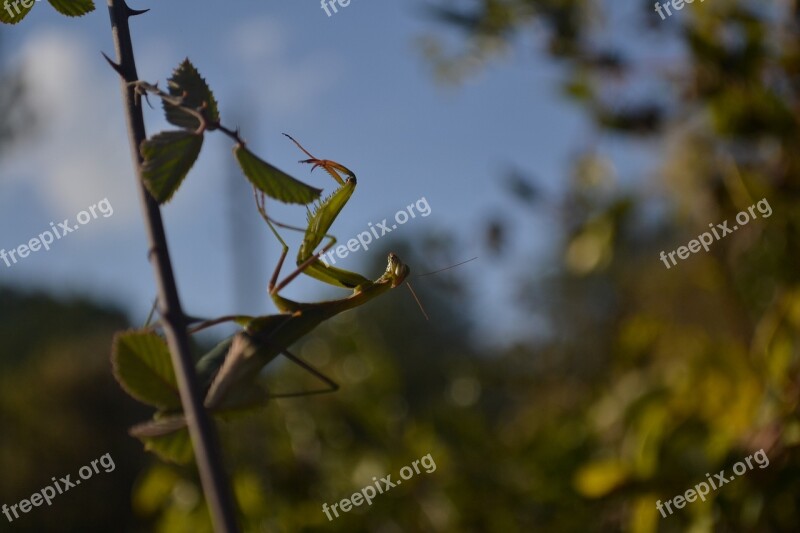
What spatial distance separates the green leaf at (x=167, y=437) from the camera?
0.86ft

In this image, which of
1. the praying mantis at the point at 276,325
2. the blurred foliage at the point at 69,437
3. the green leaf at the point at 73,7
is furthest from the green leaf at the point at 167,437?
the blurred foliage at the point at 69,437

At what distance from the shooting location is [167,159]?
229mm

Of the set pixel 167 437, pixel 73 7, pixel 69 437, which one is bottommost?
pixel 69 437

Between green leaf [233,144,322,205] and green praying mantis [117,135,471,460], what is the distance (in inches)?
0.6

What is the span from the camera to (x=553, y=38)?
1.11 meters

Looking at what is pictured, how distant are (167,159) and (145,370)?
8 centimetres

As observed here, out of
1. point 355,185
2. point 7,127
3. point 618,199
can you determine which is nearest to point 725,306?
point 618,199

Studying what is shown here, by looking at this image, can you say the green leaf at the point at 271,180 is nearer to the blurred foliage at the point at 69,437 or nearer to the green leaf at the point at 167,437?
the green leaf at the point at 167,437

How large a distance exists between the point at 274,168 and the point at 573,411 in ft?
4.15

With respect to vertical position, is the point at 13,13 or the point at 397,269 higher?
the point at 13,13

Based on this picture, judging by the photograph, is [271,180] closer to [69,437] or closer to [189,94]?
[189,94]

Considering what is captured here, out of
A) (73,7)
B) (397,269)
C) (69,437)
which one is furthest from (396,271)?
(69,437)

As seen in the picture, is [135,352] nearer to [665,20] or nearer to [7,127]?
[665,20]

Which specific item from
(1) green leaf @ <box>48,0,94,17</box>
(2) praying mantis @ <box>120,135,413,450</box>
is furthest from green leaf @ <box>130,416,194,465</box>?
(1) green leaf @ <box>48,0,94,17</box>
